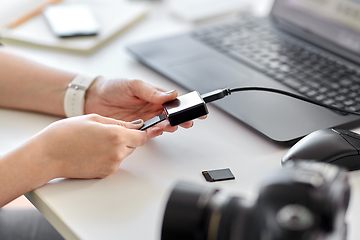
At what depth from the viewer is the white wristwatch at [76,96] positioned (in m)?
0.65

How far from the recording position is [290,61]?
30.9 inches

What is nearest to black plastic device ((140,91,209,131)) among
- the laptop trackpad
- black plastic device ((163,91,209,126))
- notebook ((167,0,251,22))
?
black plastic device ((163,91,209,126))

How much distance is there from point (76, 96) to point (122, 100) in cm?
9

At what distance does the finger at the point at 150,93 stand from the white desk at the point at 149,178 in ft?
0.20

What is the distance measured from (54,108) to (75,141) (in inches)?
7.0

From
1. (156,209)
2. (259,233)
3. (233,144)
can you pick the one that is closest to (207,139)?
(233,144)

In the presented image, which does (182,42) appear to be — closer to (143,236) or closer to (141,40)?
Result: (141,40)

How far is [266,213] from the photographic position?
11.9 inches

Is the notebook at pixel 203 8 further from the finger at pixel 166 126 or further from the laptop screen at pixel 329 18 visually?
the finger at pixel 166 126

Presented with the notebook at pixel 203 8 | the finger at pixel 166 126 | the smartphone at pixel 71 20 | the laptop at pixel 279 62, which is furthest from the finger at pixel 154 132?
the notebook at pixel 203 8

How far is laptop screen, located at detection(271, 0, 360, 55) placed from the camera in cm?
78

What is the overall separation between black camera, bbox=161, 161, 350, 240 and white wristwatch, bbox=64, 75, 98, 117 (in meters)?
0.34

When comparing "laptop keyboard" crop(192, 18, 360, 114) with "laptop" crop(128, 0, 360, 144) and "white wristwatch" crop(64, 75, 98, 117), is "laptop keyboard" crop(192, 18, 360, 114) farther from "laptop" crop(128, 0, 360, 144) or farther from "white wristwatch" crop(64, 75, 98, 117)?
"white wristwatch" crop(64, 75, 98, 117)

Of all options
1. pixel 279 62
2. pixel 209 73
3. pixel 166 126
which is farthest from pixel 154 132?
pixel 279 62
